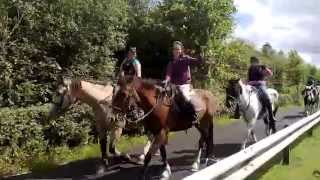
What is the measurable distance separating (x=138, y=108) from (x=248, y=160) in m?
2.35

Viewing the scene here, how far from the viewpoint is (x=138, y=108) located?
11.4 m

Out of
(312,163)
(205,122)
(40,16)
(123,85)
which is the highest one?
(40,16)

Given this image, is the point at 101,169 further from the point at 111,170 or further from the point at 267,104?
the point at 267,104

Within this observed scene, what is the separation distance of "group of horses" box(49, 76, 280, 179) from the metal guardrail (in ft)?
5.78

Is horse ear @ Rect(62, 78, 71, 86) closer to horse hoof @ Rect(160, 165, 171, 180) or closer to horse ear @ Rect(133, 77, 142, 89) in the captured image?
horse ear @ Rect(133, 77, 142, 89)

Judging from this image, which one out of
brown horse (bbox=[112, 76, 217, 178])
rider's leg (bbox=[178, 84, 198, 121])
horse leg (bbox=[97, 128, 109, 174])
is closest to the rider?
rider's leg (bbox=[178, 84, 198, 121])

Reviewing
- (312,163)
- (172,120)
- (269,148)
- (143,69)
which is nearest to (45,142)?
(172,120)

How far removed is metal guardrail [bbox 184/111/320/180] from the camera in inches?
305

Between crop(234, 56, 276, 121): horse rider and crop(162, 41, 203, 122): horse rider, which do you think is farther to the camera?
crop(234, 56, 276, 121): horse rider

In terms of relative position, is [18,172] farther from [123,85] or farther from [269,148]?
[269,148]

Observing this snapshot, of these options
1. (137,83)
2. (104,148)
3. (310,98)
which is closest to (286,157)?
(104,148)

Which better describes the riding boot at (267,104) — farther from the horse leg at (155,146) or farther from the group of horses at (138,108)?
the horse leg at (155,146)

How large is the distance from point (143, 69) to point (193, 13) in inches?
164

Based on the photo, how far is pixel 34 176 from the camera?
1279 cm
